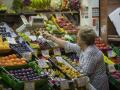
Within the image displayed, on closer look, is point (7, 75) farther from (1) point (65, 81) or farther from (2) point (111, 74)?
(2) point (111, 74)

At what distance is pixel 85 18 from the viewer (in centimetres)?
778

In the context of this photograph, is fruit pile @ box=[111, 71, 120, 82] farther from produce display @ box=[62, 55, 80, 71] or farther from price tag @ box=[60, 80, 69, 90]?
price tag @ box=[60, 80, 69, 90]

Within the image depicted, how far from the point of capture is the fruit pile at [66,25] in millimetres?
7305

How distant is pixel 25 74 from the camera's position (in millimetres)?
4855

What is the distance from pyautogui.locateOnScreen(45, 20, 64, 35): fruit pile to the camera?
692 cm

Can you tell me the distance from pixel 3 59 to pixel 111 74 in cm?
216

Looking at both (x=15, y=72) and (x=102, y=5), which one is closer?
(x=15, y=72)

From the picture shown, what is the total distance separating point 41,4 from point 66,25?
68 centimetres

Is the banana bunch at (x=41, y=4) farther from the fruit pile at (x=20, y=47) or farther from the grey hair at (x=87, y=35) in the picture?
the grey hair at (x=87, y=35)

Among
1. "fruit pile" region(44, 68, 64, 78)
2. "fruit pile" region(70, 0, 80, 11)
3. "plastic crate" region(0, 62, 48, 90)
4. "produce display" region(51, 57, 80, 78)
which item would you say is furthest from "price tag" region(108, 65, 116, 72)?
"plastic crate" region(0, 62, 48, 90)

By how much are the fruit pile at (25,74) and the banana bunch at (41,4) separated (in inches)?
98.0

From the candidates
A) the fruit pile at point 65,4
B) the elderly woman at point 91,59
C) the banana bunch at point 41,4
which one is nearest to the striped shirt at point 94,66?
the elderly woman at point 91,59

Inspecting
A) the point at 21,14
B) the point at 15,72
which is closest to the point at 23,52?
the point at 15,72

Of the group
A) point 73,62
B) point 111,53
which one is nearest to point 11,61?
point 73,62
